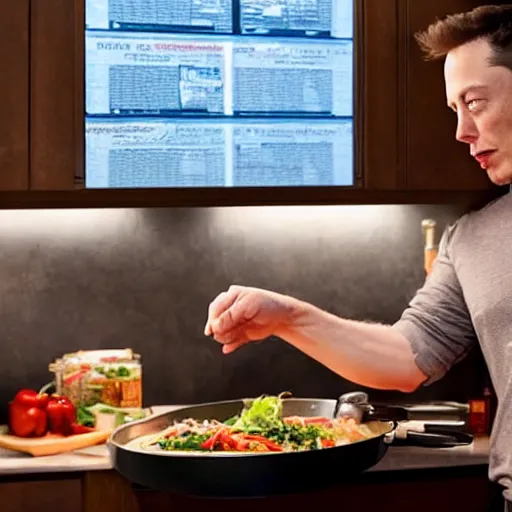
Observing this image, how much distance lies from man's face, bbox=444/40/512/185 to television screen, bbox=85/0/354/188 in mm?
724

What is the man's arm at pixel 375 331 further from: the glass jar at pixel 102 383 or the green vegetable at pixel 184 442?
the glass jar at pixel 102 383

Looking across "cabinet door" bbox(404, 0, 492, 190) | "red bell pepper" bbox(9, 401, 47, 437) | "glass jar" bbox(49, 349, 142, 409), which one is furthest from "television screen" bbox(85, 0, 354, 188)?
"red bell pepper" bbox(9, 401, 47, 437)

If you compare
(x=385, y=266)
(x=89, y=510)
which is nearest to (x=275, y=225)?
(x=385, y=266)

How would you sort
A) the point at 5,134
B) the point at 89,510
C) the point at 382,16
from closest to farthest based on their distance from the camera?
the point at 89,510 < the point at 5,134 < the point at 382,16

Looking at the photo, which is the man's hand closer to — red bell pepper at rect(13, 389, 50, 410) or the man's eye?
the man's eye

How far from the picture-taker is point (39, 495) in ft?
7.47

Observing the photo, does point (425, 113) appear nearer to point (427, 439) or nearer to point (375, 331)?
point (375, 331)

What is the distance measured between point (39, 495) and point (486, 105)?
1.29 meters

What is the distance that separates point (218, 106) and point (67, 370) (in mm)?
781

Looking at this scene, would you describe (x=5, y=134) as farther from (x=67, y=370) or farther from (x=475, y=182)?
(x=475, y=182)

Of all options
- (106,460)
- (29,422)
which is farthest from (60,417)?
(106,460)

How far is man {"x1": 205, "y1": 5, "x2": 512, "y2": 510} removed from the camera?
72.0 inches

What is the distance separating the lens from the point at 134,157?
8.32 ft

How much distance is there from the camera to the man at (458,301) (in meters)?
1.83
